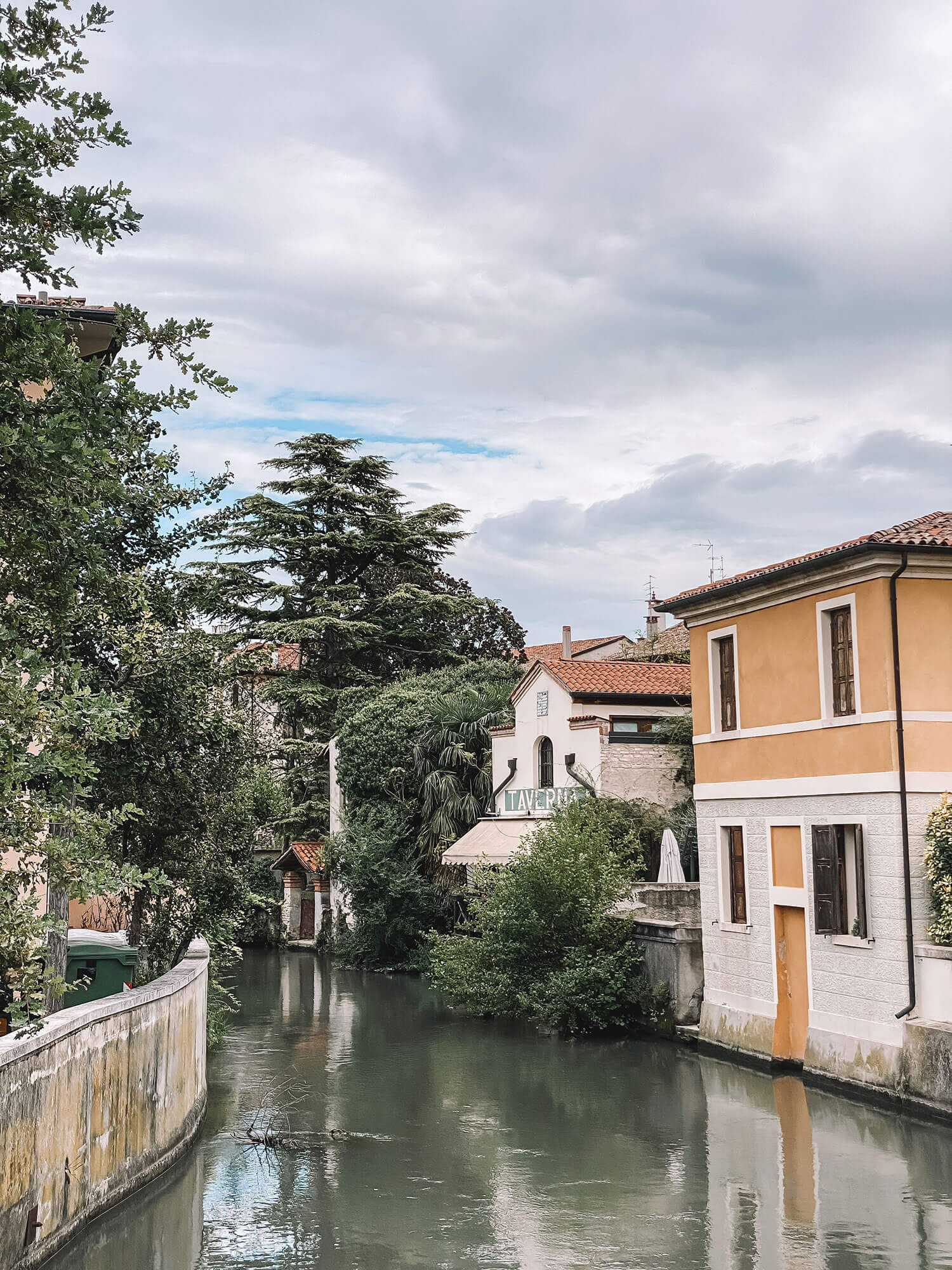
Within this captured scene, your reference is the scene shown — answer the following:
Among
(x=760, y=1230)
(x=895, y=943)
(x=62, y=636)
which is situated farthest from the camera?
(x=895, y=943)

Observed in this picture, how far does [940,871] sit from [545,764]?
15751mm

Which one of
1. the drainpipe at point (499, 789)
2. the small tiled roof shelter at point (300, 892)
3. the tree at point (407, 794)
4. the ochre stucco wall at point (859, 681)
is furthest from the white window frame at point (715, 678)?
the small tiled roof shelter at point (300, 892)

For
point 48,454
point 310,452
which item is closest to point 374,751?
point 310,452

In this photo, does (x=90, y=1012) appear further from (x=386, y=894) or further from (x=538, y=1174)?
(x=386, y=894)

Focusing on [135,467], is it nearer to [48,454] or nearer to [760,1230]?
[48,454]

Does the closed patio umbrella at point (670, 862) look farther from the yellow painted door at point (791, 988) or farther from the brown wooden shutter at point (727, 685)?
the yellow painted door at point (791, 988)

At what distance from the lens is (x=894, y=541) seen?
55.5ft

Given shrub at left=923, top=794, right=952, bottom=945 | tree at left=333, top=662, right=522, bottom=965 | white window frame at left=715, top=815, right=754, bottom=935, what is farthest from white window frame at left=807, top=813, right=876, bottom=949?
tree at left=333, top=662, right=522, bottom=965

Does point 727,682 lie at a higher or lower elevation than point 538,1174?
higher

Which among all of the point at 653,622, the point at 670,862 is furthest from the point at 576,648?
the point at 670,862

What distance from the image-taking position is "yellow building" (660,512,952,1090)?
1677 centimetres

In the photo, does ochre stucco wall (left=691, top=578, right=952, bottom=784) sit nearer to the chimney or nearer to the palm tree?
the palm tree

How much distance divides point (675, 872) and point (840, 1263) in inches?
559

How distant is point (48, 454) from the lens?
6.53m
